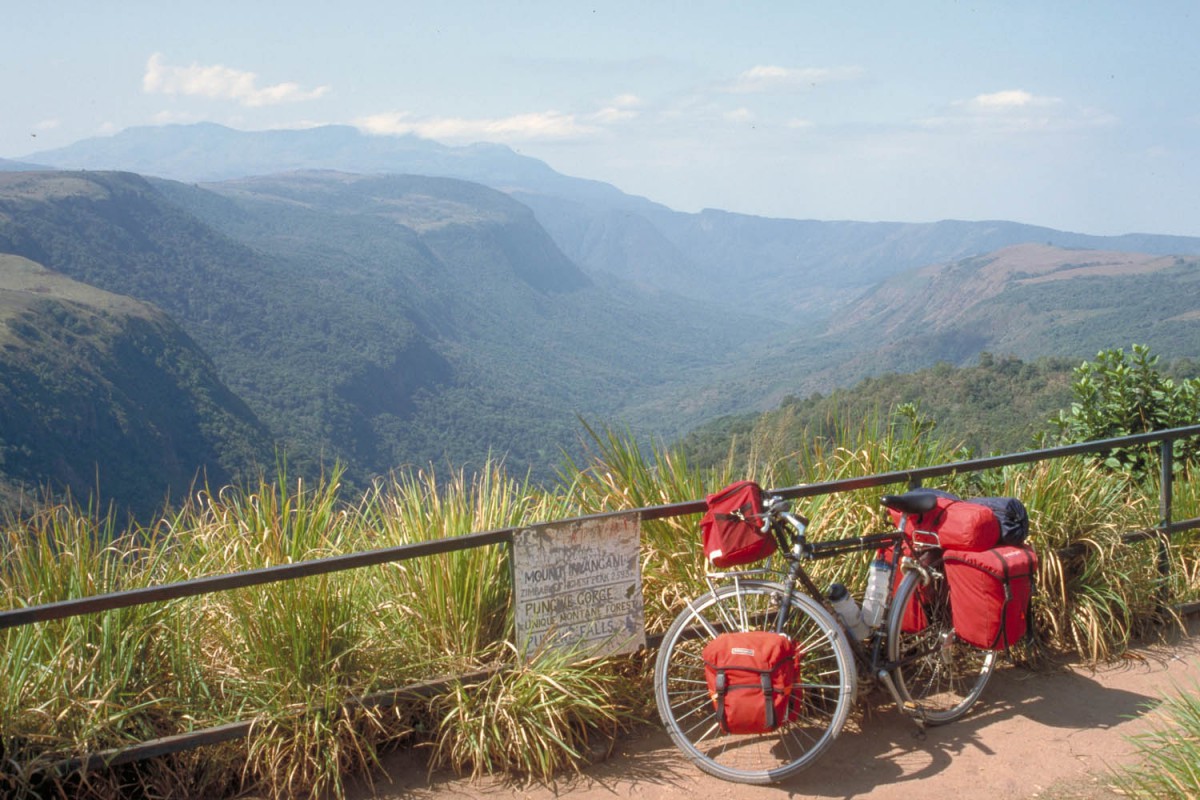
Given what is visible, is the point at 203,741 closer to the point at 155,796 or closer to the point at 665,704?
the point at 155,796

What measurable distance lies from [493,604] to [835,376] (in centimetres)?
12828

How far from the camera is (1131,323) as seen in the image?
113125 millimetres

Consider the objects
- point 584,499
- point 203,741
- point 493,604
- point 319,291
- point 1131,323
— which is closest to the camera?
point 203,741

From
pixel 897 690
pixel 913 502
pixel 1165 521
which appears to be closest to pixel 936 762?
pixel 897 690

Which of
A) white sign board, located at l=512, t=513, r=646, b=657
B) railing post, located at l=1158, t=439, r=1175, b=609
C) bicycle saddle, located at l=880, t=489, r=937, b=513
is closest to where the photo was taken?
white sign board, located at l=512, t=513, r=646, b=657

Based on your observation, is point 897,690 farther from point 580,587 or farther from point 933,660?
point 580,587

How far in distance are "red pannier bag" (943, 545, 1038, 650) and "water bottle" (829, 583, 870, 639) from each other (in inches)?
14.8

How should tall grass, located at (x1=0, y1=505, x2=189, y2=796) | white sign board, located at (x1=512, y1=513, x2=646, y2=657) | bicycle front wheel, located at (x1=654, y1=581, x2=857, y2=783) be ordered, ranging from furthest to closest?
white sign board, located at (x1=512, y1=513, x2=646, y2=657) < bicycle front wheel, located at (x1=654, y1=581, x2=857, y2=783) < tall grass, located at (x1=0, y1=505, x2=189, y2=796)

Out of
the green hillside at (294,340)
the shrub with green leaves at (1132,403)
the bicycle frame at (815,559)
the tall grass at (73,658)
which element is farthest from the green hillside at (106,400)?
the bicycle frame at (815,559)

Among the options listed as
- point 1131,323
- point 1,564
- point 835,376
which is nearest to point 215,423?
point 835,376

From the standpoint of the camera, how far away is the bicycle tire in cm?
427

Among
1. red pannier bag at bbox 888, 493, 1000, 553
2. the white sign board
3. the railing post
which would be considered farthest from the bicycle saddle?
the railing post

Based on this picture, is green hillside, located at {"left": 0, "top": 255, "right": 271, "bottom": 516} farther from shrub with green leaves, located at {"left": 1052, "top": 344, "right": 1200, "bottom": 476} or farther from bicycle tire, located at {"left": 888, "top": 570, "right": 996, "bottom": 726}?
bicycle tire, located at {"left": 888, "top": 570, "right": 996, "bottom": 726}

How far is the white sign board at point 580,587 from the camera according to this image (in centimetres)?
413
